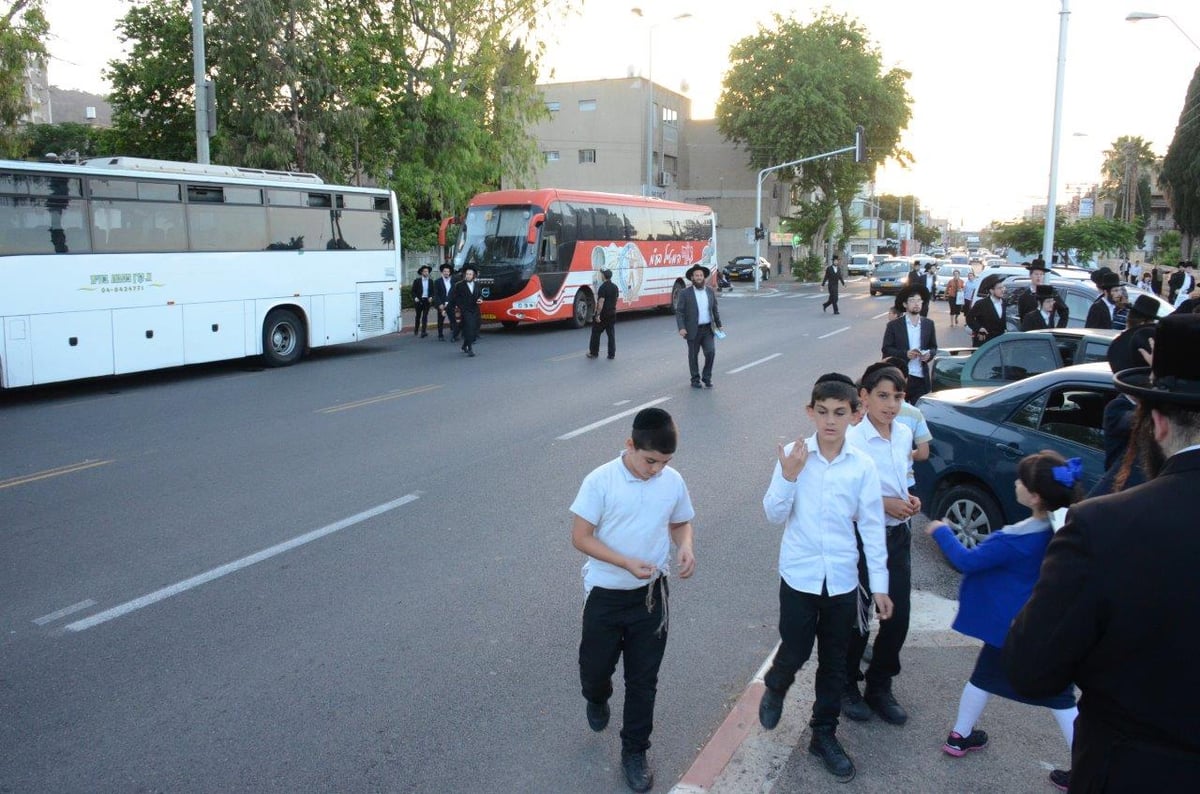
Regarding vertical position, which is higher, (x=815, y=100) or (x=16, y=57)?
(x=815, y=100)

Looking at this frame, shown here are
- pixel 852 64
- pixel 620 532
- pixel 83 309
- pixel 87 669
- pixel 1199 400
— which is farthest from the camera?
pixel 852 64

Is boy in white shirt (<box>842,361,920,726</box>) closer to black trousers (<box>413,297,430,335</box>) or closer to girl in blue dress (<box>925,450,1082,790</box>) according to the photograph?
girl in blue dress (<box>925,450,1082,790</box>)

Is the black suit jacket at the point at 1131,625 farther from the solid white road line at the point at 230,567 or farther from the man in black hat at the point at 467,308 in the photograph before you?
the man in black hat at the point at 467,308

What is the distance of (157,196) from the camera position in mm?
14516

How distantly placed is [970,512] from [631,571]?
366 cm

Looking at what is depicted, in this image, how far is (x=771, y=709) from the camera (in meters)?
3.93

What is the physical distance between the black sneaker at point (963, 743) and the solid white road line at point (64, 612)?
15.7 feet

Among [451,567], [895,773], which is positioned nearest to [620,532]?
[895,773]

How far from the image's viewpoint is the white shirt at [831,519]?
3.68 metres

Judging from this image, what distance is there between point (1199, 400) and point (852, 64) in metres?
55.5

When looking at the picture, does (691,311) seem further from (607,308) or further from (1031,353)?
(1031,353)

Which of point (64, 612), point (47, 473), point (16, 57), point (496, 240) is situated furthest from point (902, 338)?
point (16, 57)

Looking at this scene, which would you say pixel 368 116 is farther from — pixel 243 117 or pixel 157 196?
pixel 157 196

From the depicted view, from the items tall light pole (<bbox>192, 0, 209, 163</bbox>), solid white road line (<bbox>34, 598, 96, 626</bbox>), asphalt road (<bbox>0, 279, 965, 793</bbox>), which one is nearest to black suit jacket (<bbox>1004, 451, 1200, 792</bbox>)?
asphalt road (<bbox>0, 279, 965, 793</bbox>)
